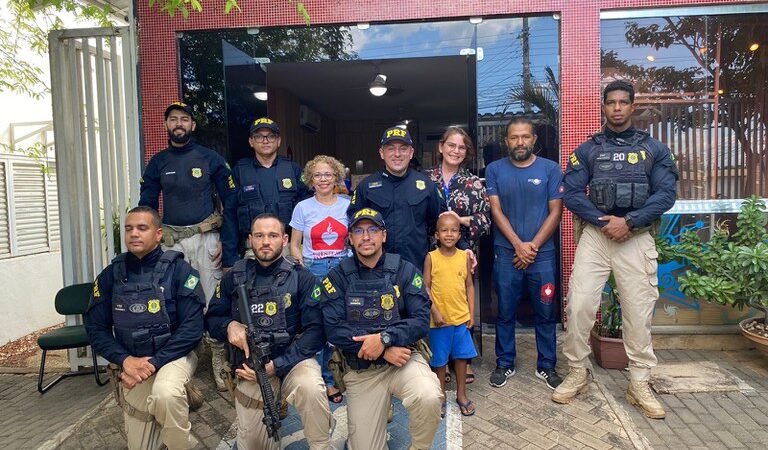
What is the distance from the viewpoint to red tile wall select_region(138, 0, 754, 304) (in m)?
4.84

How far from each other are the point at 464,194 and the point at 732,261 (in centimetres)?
233

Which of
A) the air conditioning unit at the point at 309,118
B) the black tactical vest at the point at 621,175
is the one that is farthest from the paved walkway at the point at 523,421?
the air conditioning unit at the point at 309,118

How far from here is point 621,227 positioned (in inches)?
139

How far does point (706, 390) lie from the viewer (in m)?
3.89

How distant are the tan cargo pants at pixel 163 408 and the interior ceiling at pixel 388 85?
3.41 meters

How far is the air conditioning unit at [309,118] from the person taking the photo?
10.1 meters

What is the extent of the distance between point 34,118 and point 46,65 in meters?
0.77

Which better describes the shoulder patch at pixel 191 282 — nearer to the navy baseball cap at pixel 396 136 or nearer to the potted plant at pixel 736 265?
the navy baseball cap at pixel 396 136

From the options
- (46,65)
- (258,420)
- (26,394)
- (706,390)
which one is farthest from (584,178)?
(46,65)

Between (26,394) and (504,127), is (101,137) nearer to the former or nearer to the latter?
(26,394)

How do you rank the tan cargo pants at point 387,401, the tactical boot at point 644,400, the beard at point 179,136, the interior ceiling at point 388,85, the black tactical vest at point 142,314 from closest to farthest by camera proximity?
1. the tan cargo pants at point 387,401
2. the black tactical vest at point 142,314
3. the tactical boot at point 644,400
4. the beard at point 179,136
5. the interior ceiling at point 388,85

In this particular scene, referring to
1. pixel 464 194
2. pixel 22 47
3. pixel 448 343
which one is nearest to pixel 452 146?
pixel 464 194

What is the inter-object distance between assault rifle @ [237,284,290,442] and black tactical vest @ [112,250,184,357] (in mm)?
493

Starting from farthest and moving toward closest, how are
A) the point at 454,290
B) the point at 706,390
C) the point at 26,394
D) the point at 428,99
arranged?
the point at 428,99
the point at 26,394
the point at 706,390
the point at 454,290
